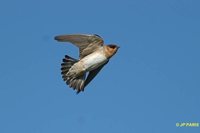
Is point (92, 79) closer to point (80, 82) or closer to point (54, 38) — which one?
point (80, 82)

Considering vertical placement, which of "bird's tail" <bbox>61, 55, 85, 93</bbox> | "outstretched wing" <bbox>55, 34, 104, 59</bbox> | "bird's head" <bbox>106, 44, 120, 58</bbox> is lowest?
"bird's tail" <bbox>61, 55, 85, 93</bbox>

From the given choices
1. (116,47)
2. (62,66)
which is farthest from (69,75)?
(116,47)

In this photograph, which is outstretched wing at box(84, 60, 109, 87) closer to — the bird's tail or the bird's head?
the bird's tail

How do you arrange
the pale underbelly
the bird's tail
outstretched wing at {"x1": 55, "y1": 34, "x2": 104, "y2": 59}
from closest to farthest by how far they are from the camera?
the pale underbelly, outstretched wing at {"x1": 55, "y1": 34, "x2": 104, "y2": 59}, the bird's tail

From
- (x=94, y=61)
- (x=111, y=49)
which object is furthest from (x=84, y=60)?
(x=111, y=49)

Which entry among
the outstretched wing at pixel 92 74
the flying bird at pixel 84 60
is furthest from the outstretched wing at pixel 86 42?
the outstretched wing at pixel 92 74

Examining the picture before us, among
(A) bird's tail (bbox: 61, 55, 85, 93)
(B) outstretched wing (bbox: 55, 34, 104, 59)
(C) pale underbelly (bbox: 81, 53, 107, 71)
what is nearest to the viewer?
(C) pale underbelly (bbox: 81, 53, 107, 71)

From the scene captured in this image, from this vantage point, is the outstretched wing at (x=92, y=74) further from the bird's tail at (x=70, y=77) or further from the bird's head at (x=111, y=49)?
the bird's head at (x=111, y=49)

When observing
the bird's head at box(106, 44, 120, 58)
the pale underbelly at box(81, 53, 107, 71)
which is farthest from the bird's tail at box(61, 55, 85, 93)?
the bird's head at box(106, 44, 120, 58)
